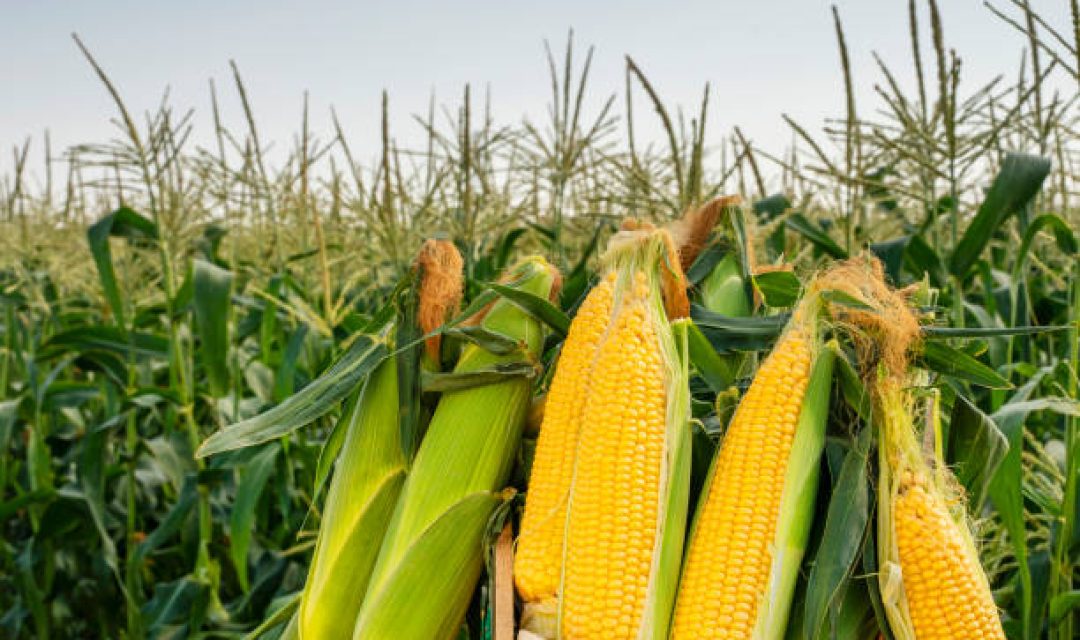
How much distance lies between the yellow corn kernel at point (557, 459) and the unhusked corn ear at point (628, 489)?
4 cm

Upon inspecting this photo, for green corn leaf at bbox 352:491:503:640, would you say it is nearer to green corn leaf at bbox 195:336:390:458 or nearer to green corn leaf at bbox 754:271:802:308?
green corn leaf at bbox 195:336:390:458

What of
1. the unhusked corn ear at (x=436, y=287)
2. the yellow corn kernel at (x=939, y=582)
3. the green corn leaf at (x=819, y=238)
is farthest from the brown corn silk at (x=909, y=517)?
the green corn leaf at (x=819, y=238)

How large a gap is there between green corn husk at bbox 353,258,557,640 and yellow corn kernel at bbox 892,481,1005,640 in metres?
0.72

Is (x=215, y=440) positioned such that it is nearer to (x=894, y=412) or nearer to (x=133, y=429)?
(x=894, y=412)

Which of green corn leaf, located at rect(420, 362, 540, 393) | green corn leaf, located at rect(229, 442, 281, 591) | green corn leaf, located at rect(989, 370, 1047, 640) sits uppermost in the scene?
green corn leaf, located at rect(420, 362, 540, 393)

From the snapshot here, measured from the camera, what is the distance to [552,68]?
14.9ft

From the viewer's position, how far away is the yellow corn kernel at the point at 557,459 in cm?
164

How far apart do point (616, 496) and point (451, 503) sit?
37cm

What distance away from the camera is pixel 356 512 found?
6.33 feet

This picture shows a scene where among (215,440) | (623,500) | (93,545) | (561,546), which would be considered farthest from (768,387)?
(93,545)

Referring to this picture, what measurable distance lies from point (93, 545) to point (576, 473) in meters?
3.92

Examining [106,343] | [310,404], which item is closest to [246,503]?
[106,343]

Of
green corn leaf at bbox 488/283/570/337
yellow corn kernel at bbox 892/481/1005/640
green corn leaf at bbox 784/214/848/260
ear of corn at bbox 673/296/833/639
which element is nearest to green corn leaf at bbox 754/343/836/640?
ear of corn at bbox 673/296/833/639

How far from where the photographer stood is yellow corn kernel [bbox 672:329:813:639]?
1.54 m
